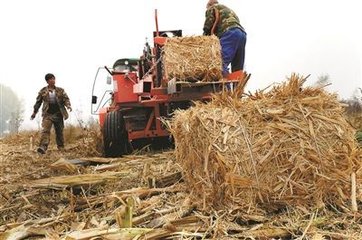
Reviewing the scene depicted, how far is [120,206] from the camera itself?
4.80 m

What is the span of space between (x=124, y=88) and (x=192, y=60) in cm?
227

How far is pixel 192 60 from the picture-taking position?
7.48 metres

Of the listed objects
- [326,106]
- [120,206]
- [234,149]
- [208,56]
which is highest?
[208,56]

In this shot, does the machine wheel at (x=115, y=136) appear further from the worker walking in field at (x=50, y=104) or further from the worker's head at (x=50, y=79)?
the worker's head at (x=50, y=79)

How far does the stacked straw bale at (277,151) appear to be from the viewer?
14.0ft

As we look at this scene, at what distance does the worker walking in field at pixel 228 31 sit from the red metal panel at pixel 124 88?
1.73 m

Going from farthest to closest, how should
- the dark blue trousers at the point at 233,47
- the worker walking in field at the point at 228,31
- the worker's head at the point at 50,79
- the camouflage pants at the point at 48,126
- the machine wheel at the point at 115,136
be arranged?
1. the worker's head at the point at 50,79
2. the camouflage pants at the point at 48,126
3. the machine wheel at the point at 115,136
4. the worker walking in field at the point at 228,31
5. the dark blue trousers at the point at 233,47

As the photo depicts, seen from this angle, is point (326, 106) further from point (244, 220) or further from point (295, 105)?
point (244, 220)

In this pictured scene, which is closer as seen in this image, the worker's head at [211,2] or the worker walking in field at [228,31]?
the worker walking in field at [228,31]

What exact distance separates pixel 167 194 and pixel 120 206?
515mm

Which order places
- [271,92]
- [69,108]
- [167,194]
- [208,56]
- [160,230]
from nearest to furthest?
[160,230] < [271,92] < [167,194] < [208,56] < [69,108]

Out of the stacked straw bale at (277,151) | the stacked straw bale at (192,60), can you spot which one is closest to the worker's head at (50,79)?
the stacked straw bale at (192,60)

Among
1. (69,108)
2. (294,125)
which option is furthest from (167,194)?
(69,108)

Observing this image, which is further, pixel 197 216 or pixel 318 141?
pixel 318 141
